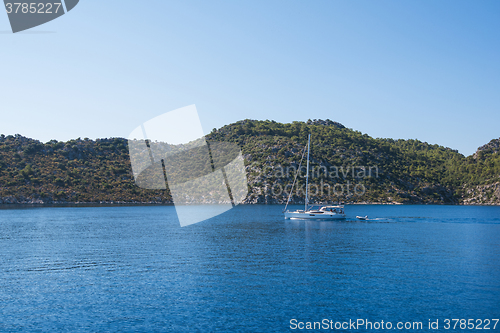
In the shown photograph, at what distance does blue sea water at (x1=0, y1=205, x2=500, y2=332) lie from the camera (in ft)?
74.0

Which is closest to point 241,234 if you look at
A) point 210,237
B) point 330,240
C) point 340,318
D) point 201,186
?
point 210,237

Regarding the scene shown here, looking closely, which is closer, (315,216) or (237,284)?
(237,284)

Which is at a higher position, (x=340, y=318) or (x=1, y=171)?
(x=1, y=171)

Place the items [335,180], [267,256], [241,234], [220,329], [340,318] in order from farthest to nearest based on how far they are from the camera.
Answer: [335,180] → [241,234] → [267,256] → [340,318] → [220,329]

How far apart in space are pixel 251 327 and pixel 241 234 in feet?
141

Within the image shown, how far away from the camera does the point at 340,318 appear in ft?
74.3

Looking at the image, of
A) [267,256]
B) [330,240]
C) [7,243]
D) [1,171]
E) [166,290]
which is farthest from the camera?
[1,171]

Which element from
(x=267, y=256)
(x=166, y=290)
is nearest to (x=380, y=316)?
(x=166, y=290)

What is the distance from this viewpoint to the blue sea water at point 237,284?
22562 mm

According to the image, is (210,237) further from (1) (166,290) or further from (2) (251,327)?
(2) (251,327)

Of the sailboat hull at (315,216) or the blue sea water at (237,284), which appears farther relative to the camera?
the sailboat hull at (315,216)

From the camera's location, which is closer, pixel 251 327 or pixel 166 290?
pixel 251 327

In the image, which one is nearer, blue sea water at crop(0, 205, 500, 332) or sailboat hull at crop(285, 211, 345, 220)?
blue sea water at crop(0, 205, 500, 332)

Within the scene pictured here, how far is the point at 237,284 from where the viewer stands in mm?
29641
